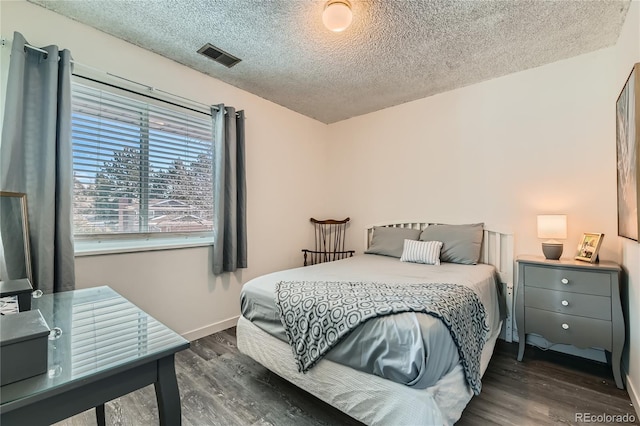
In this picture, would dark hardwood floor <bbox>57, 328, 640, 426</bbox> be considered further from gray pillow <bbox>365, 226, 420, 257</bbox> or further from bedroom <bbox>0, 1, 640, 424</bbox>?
gray pillow <bbox>365, 226, 420, 257</bbox>

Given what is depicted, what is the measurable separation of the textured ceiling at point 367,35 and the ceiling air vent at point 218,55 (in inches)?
2.0

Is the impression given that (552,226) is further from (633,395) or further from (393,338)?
(393,338)

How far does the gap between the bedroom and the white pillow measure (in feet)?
1.77

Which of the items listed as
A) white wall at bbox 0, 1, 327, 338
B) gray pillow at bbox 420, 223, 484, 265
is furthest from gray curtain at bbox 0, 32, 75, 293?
gray pillow at bbox 420, 223, 484, 265

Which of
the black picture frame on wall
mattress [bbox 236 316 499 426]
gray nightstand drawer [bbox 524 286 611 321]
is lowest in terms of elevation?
mattress [bbox 236 316 499 426]

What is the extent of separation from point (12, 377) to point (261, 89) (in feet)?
9.79

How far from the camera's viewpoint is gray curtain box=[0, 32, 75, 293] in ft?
5.62

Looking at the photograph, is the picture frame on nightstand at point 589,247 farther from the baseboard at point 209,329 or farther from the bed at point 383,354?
the baseboard at point 209,329

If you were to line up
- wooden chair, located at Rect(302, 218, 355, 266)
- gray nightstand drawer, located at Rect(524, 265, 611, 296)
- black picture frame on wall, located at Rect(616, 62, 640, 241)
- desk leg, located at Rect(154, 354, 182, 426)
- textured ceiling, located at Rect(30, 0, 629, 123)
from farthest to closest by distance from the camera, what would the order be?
wooden chair, located at Rect(302, 218, 355, 266) → gray nightstand drawer, located at Rect(524, 265, 611, 296) → textured ceiling, located at Rect(30, 0, 629, 123) → black picture frame on wall, located at Rect(616, 62, 640, 241) → desk leg, located at Rect(154, 354, 182, 426)

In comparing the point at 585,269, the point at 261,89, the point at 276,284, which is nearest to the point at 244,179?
the point at 261,89

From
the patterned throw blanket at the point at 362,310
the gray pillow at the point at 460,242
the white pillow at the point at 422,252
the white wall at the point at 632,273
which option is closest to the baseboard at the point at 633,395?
the white wall at the point at 632,273

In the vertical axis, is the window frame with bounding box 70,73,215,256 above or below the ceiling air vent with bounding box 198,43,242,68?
below

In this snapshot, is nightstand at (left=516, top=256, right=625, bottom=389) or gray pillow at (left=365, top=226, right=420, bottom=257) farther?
gray pillow at (left=365, top=226, right=420, bottom=257)

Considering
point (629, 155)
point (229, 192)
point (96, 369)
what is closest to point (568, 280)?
point (629, 155)
